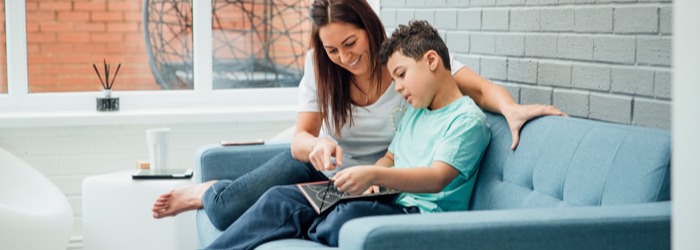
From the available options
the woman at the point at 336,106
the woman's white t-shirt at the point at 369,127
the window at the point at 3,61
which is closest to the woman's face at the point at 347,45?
the woman at the point at 336,106

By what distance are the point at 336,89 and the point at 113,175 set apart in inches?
47.6

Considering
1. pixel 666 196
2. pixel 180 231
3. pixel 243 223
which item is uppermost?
pixel 666 196

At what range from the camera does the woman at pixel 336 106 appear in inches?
116

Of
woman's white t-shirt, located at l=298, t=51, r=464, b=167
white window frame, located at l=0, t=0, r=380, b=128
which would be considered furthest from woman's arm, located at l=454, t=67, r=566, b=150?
white window frame, located at l=0, t=0, r=380, b=128

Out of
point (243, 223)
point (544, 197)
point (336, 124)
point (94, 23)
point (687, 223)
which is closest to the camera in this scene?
point (687, 223)

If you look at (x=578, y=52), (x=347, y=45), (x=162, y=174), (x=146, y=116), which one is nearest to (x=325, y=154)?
(x=347, y=45)

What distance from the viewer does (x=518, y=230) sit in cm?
183

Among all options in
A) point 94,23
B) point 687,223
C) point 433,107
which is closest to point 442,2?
point 433,107

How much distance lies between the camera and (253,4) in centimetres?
464

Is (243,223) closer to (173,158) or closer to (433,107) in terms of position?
(433,107)

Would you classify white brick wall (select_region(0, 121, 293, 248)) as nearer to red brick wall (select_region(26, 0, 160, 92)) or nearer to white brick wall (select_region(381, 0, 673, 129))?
red brick wall (select_region(26, 0, 160, 92))

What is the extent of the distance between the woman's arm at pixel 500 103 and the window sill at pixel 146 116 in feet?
5.89

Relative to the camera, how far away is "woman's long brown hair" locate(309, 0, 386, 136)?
294cm

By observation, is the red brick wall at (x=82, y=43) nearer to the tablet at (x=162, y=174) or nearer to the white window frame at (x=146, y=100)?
the white window frame at (x=146, y=100)
